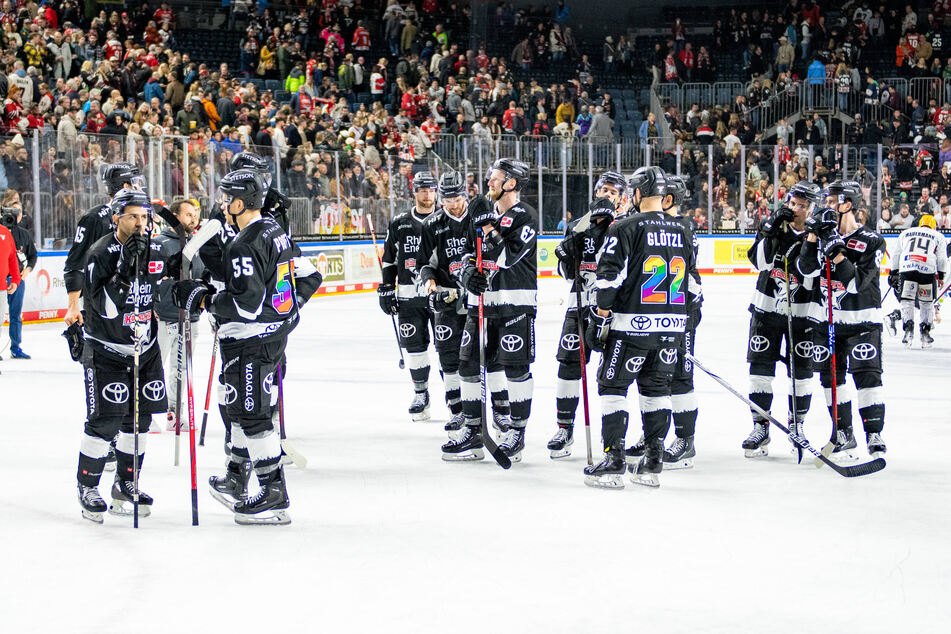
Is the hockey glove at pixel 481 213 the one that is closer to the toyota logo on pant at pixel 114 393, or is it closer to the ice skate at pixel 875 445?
the toyota logo on pant at pixel 114 393

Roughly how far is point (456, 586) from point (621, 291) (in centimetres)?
209

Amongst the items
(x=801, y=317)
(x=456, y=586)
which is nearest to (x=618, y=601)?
(x=456, y=586)

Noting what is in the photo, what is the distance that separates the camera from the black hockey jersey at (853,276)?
6535 millimetres

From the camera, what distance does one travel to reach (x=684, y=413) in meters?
6.51

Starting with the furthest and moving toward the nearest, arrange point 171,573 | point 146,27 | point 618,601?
point 146,27 → point 171,573 → point 618,601

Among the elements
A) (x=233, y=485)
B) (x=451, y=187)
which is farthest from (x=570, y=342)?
(x=233, y=485)

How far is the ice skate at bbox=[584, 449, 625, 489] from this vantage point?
6.01 metres

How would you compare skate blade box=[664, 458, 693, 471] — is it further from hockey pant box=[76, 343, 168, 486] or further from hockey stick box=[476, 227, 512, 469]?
hockey pant box=[76, 343, 168, 486]

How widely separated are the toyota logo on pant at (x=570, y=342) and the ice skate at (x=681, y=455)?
0.84m

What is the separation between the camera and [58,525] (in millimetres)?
5320

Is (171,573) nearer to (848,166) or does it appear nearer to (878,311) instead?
(878,311)

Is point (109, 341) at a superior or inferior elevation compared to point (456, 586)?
superior

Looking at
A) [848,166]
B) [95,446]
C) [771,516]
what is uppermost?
[848,166]

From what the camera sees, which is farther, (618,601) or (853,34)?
(853,34)
